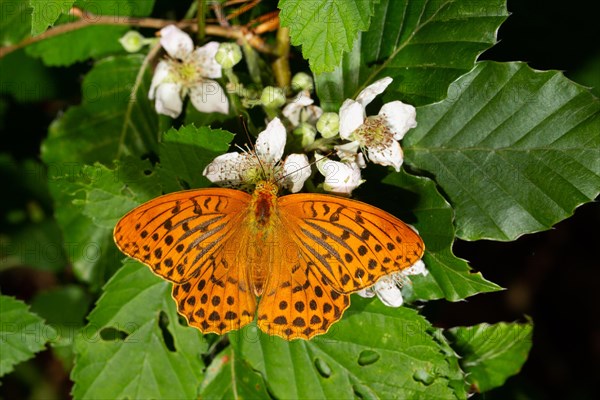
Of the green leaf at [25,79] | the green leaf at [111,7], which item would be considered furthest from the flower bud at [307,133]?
the green leaf at [25,79]

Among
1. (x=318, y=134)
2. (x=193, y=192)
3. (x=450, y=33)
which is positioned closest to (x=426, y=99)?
(x=450, y=33)

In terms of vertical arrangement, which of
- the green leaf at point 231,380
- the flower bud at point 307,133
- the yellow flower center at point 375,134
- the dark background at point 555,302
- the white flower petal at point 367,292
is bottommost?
the dark background at point 555,302

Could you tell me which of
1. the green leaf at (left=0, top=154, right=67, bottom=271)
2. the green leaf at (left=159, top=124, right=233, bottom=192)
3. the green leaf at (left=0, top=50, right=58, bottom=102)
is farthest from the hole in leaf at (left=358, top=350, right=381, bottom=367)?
the green leaf at (left=0, top=50, right=58, bottom=102)

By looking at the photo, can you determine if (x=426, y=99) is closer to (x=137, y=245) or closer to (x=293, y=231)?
(x=293, y=231)

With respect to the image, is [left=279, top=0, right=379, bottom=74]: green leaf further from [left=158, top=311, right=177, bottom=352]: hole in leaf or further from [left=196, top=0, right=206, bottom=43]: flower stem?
[left=158, top=311, right=177, bottom=352]: hole in leaf

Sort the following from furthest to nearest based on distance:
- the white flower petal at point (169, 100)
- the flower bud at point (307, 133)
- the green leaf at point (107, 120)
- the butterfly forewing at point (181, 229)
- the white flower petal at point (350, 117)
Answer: the green leaf at point (107, 120), the white flower petal at point (169, 100), the flower bud at point (307, 133), the white flower petal at point (350, 117), the butterfly forewing at point (181, 229)

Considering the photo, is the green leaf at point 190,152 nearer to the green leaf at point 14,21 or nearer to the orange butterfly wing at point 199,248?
the orange butterfly wing at point 199,248
